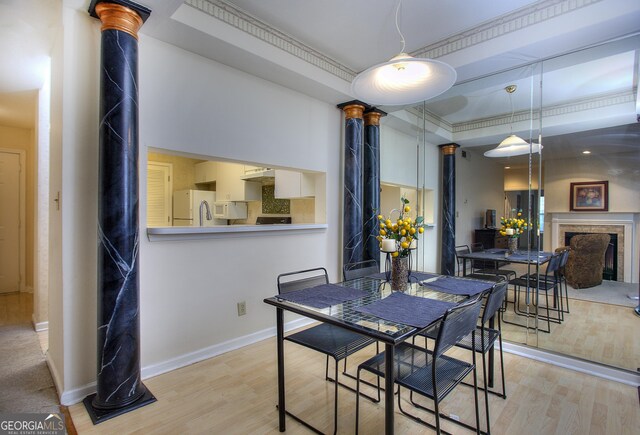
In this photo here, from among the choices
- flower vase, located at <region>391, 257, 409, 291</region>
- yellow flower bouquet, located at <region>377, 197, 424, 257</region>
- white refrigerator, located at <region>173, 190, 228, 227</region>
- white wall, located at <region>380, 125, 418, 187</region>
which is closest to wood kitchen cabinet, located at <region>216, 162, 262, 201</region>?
white refrigerator, located at <region>173, 190, 228, 227</region>

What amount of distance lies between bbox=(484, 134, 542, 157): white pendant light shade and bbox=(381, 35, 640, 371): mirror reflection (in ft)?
0.15

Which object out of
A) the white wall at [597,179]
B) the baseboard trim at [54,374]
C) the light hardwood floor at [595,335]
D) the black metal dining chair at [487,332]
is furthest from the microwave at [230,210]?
the white wall at [597,179]

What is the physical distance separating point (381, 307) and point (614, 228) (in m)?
2.44

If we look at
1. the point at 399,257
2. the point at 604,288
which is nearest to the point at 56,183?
the point at 399,257

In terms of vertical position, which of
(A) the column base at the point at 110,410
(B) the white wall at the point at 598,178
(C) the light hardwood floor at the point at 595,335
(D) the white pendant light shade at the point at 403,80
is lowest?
(A) the column base at the point at 110,410

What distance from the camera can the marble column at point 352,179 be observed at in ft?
12.2

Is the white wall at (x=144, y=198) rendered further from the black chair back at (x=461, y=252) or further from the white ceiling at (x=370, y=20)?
the black chair back at (x=461, y=252)

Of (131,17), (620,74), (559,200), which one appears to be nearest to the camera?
(131,17)

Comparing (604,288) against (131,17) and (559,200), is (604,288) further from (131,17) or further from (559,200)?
(131,17)

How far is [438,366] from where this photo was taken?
5.49 ft

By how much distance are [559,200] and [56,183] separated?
4088mm

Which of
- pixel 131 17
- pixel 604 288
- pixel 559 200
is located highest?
pixel 131 17

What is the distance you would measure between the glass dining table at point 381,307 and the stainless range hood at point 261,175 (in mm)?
2300

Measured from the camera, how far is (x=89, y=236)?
2.11 meters
